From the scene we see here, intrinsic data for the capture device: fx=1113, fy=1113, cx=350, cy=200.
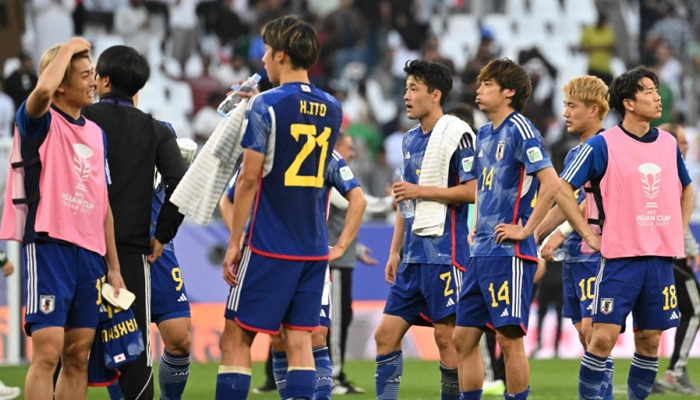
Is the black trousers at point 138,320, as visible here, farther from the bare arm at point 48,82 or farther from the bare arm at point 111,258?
the bare arm at point 48,82

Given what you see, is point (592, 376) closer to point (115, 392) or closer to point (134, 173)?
point (115, 392)

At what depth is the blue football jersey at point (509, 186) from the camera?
7043 millimetres

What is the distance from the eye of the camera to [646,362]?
7.40 metres

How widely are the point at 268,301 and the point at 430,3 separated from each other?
17.8m

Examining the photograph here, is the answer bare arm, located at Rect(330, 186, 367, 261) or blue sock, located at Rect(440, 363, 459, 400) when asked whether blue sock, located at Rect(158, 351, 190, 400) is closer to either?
bare arm, located at Rect(330, 186, 367, 261)

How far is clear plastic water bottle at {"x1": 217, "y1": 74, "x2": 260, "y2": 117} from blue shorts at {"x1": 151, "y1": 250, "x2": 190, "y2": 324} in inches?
44.6

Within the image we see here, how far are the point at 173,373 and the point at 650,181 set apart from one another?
11.1 feet

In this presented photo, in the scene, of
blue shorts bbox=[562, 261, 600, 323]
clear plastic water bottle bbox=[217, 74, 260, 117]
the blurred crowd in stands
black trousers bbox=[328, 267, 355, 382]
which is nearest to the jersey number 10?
clear plastic water bottle bbox=[217, 74, 260, 117]

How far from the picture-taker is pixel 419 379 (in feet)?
38.7

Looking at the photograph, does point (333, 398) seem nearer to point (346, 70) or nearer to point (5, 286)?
point (5, 286)

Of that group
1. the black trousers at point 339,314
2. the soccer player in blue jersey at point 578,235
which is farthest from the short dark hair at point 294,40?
the black trousers at point 339,314

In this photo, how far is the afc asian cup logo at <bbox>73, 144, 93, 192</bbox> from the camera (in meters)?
6.04

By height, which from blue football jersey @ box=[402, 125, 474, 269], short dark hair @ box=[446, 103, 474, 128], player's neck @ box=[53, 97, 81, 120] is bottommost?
blue football jersey @ box=[402, 125, 474, 269]

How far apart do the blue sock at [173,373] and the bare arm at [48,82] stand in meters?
2.13
